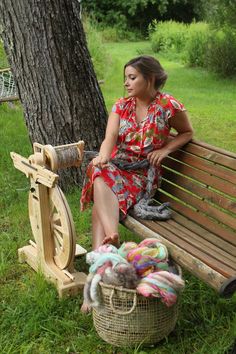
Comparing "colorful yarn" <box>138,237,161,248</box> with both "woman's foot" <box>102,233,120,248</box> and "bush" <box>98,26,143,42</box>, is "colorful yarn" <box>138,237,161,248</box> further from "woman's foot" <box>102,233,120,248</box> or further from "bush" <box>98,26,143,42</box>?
"bush" <box>98,26,143,42</box>

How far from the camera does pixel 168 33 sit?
2012cm

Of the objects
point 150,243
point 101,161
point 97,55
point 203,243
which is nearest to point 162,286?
point 150,243

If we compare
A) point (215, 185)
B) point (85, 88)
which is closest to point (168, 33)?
point (85, 88)

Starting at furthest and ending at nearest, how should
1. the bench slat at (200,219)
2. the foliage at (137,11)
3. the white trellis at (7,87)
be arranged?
the foliage at (137,11)
the white trellis at (7,87)
the bench slat at (200,219)

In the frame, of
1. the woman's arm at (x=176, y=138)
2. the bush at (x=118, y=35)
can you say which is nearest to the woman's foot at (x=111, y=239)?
the woman's arm at (x=176, y=138)

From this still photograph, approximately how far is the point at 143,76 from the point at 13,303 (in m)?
1.63

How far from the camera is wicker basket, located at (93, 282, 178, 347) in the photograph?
8.23ft

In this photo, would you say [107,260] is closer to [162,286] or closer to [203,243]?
[162,286]

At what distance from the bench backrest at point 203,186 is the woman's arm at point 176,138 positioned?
63mm

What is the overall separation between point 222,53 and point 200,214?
1062 centimetres

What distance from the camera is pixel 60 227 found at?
3.10 m

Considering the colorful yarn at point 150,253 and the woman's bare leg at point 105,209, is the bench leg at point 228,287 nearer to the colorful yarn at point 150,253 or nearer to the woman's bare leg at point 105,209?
the colorful yarn at point 150,253

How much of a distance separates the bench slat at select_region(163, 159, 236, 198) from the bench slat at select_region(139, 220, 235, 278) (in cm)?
40

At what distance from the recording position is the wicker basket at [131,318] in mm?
2508
